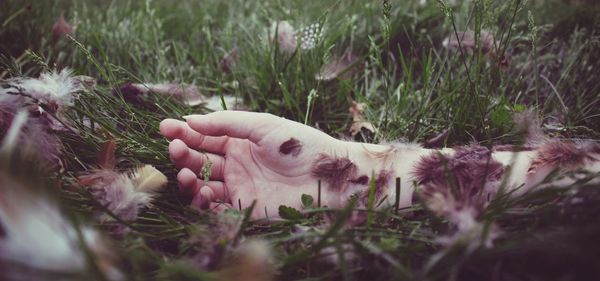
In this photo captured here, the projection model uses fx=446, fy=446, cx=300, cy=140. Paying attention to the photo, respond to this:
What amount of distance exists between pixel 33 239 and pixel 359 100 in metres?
1.66

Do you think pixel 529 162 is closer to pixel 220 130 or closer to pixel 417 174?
pixel 417 174

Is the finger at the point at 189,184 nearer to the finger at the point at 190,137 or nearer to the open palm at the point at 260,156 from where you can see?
the open palm at the point at 260,156

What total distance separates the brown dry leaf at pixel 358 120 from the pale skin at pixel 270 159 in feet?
0.97

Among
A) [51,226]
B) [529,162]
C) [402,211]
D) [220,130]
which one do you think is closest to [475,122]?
[529,162]

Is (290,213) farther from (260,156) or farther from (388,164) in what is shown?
(388,164)

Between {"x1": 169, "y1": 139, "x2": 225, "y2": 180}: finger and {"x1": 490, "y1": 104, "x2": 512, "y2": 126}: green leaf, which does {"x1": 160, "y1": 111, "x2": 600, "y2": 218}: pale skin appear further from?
{"x1": 490, "y1": 104, "x2": 512, "y2": 126}: green leaf

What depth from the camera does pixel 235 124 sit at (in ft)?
A: 5.47

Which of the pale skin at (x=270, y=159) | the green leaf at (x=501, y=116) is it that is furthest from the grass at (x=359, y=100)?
the pale skin at (x=270, y=159)

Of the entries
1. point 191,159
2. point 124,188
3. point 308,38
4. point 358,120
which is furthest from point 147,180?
point 308,38

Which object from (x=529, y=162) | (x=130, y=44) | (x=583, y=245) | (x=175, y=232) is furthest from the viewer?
(x=130, y=44)

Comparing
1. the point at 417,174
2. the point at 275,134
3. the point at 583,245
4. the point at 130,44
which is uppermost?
the point at 130,44

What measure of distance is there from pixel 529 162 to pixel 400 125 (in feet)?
1.79

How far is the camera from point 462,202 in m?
1.01

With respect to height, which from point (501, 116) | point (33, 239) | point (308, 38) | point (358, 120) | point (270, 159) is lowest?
point (33, 239)
